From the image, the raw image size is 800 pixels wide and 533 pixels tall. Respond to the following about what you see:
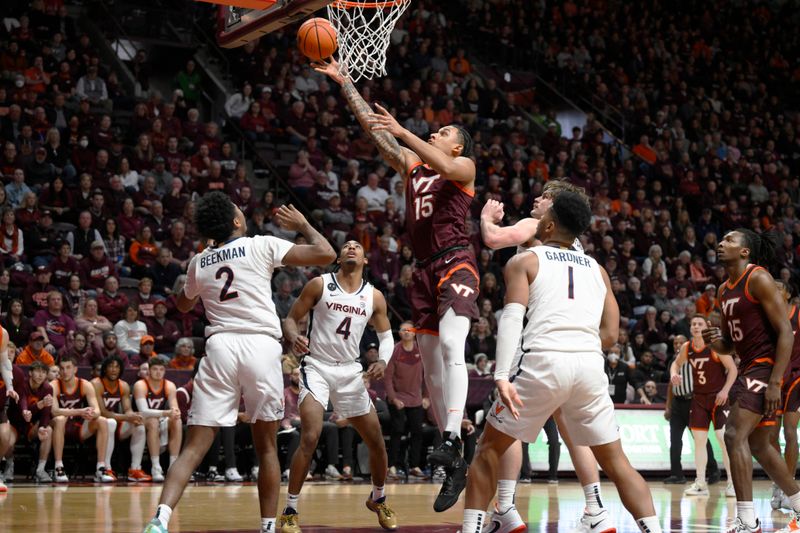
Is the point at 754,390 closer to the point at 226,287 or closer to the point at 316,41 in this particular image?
the point at 226,287

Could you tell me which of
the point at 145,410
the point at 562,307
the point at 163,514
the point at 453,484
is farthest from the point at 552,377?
the point at 145,410

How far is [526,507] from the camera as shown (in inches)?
392

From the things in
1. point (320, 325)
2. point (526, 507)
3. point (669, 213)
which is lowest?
point (526, 507)

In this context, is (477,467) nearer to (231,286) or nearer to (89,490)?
(231,286)

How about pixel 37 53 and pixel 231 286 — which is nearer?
pixel 231 286

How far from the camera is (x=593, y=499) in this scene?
6.74m

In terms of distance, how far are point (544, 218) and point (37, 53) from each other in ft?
45.9

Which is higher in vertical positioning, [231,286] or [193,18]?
[193,18]

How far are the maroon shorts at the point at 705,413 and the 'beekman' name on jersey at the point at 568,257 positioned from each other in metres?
7.94

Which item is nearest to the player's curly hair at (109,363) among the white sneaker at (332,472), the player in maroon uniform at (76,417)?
the player in maroon uniform at (76,417)

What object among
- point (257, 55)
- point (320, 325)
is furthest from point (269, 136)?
point (320, 325)

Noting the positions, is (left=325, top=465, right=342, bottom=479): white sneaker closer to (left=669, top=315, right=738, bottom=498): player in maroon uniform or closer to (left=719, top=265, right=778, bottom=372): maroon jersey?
(left=669, top=315, right=738, bottom=498): player in maroon uniform

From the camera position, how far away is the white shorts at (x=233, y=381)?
6.59 meters

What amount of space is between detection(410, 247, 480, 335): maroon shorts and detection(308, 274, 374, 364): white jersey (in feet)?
5.04
